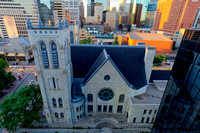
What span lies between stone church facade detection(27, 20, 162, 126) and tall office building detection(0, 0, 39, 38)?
96.4m

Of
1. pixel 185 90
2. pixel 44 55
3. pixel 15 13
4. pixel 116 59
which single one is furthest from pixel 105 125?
pixel 15 13

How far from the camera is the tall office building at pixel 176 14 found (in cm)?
11969

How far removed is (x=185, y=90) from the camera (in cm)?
1536

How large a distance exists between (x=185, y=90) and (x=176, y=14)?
15965 cm

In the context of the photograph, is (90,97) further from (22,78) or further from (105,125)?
(22,78)

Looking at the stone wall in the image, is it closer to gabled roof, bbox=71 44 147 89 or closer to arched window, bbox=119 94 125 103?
arched window, bbox=119 94 125 103

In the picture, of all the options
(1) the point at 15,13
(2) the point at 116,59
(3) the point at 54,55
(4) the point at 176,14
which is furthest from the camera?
(4) the point at 176,14

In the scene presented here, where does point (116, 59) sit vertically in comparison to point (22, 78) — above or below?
above

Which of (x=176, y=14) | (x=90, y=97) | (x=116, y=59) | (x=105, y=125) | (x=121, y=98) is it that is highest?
(x=176, y=14)

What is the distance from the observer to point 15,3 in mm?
93250

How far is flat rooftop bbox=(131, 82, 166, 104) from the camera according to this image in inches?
1074

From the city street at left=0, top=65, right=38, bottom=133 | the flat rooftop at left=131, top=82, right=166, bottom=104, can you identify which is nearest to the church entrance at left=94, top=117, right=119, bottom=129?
the flat rooftop at left=131, top=82, right=166, bottom=104

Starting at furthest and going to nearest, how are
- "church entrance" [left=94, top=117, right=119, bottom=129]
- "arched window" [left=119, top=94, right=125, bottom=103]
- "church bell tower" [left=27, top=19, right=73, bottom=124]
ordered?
"church entrance" [left=94, top=117, right=119, bottom=129] → "arched window" [left=119, top=94, right=125, bottom=103] → "church bell tower" [left=27, top=19, right=73, bottom=124]

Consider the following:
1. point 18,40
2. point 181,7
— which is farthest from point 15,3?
point 181,7
